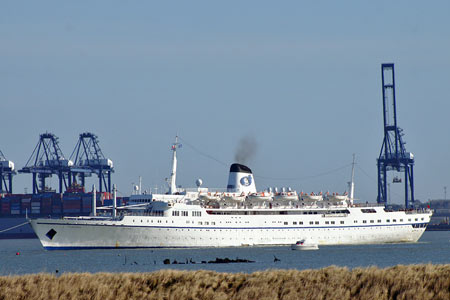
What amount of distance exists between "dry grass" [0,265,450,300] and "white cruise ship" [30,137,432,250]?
45.0 meters

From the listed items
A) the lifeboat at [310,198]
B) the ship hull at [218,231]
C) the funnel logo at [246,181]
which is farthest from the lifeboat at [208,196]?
the lifeboat at [310,198]

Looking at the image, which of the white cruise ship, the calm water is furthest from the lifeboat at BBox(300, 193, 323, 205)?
the calm water

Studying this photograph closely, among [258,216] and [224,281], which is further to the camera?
[258,216]

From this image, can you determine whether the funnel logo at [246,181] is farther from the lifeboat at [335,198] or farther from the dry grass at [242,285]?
the dry grass at [242,285]

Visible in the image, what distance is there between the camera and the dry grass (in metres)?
27.3

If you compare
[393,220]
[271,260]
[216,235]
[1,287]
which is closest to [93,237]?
[216,235]

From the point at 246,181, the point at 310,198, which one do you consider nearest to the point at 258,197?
the point at 310,198

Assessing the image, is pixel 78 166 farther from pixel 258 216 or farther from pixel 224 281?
pixel 224 281

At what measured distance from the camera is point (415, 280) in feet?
90.1

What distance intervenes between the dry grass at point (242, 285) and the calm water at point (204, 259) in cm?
1917

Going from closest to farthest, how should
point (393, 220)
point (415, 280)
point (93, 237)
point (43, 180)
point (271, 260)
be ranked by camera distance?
1. point (415, 280)
2. point (271, 260)
3. point (93, 237)
4. point (393, 220)
5. point (43, 180)

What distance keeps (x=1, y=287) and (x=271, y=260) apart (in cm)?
3241

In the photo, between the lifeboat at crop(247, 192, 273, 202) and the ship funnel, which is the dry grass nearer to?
the lifeboat at crop(247, 192, 273, 202)

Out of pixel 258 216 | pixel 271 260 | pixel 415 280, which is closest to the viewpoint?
pixel 415 280
